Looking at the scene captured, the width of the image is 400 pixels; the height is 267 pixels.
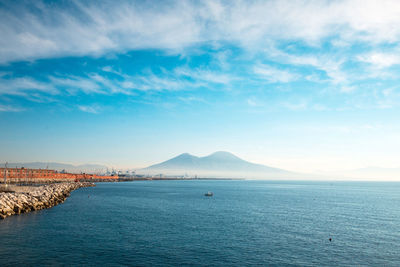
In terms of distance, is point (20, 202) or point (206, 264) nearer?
point (206, 264)

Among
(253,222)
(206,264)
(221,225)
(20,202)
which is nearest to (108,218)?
(20,202)

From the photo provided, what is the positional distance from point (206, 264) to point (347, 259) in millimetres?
14792

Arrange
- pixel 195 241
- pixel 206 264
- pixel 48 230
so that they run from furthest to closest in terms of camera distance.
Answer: pixel 48 230
pixel 195 241
pixel 206 264

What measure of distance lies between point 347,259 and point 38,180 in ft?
511

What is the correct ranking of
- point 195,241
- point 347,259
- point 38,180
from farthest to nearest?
point 38,180 → point 195,241 → point 347,259

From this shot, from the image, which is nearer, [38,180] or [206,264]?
[206,264]

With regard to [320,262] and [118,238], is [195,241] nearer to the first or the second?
[118,238]

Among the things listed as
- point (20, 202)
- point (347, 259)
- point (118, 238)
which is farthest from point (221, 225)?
point (20, 202)

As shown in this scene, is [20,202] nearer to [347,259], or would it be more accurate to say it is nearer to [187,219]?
[187,219]

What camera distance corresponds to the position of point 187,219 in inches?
2018

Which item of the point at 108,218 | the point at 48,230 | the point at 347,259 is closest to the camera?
the point at 347,259

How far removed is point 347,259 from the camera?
29.3 metres

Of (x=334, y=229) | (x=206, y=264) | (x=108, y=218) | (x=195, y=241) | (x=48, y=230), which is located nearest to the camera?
(x=206, y=264)

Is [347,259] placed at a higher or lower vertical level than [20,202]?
lower
